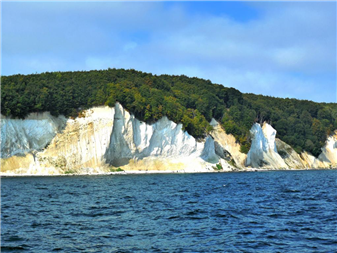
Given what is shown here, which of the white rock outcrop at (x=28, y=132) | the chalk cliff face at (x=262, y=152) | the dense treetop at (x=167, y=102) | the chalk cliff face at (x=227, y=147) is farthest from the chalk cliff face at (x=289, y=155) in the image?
the white rock outcrop at (x=28, y=132)

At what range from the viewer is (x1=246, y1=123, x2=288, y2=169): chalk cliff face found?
100 m

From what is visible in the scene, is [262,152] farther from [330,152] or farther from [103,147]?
[103,147]

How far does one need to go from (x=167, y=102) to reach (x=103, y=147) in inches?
727

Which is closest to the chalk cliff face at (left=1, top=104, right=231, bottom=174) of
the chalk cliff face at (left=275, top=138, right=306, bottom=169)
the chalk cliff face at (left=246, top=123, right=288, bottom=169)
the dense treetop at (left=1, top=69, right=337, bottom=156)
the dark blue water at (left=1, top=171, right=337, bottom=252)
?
the dense treetop at (left=1, top=69, right=337, bottom=156)

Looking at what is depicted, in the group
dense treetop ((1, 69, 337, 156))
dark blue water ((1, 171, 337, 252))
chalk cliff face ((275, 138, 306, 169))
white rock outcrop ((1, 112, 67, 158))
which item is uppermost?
dense treetop ((1, 69, 337, 156))

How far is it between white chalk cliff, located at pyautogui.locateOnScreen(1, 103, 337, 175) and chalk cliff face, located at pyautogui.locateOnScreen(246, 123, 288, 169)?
5015mm

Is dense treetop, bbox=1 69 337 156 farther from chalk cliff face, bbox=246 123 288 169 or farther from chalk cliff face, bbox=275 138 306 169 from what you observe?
chalk cliff face, bbox=275 138 306 169

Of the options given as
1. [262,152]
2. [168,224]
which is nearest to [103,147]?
[262,152]

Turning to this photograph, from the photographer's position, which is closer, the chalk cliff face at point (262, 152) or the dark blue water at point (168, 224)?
the dark blue water at point (168, 224)

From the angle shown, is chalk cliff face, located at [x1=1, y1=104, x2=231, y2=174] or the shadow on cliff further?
the shadow on cliff

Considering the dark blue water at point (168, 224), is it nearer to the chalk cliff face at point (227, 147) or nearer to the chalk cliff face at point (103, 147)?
the chalk cliff face at point (103, 147)

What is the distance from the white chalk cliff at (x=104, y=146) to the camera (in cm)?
6894

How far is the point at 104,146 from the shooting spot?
7344cm

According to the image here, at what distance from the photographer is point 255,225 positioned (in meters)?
20.9
